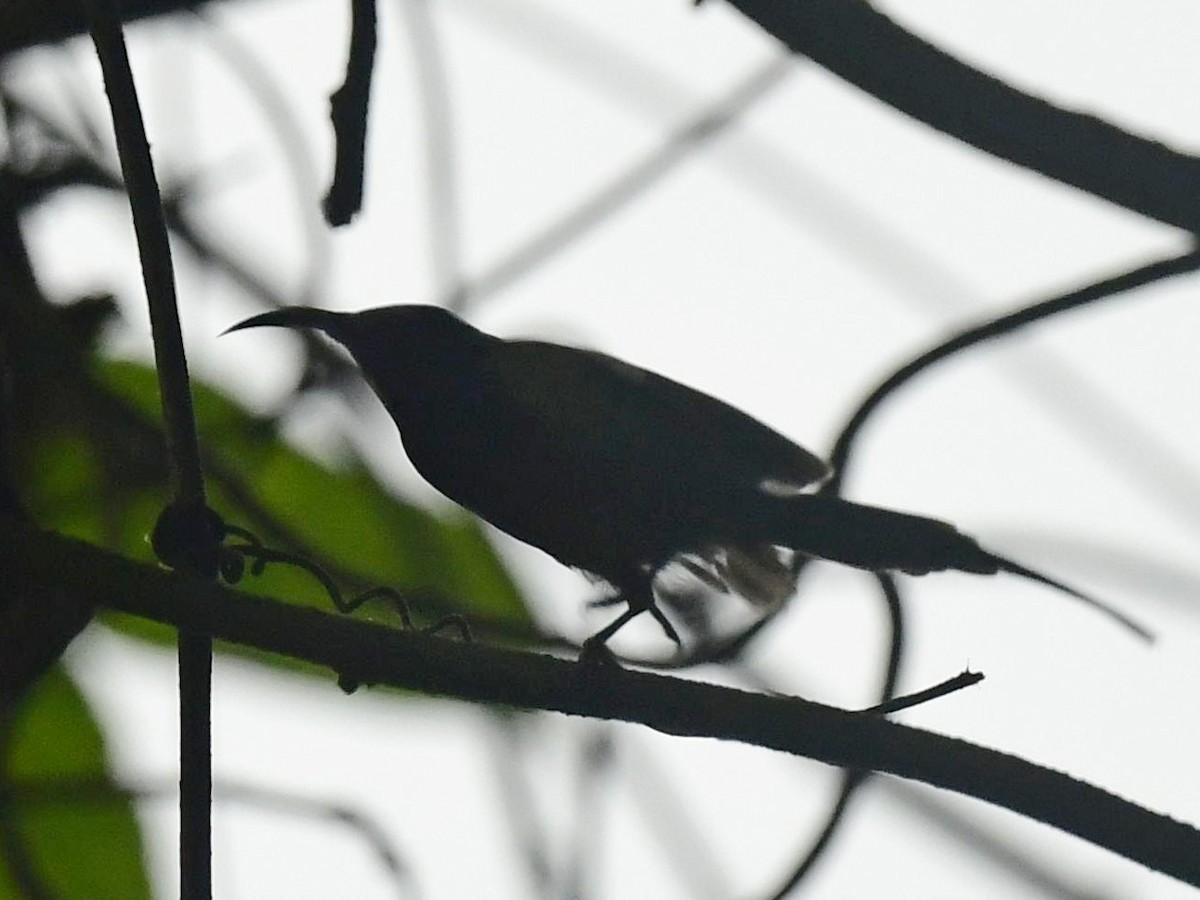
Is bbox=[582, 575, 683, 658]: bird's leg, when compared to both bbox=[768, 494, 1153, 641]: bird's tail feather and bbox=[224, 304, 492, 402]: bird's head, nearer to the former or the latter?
bbox=[768, 494, 1153, 641]: bird's tail feather

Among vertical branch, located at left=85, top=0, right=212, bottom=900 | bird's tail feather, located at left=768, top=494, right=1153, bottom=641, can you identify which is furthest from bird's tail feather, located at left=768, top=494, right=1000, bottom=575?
vertical branch, located at left=85, top=0, right=212, bottom=900

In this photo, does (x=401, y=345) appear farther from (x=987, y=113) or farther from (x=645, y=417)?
(x=987, y=113)

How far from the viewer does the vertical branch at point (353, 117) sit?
1798 mm

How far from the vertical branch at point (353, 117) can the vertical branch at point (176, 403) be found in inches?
9.7

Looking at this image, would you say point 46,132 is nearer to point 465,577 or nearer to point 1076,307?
point 465,577

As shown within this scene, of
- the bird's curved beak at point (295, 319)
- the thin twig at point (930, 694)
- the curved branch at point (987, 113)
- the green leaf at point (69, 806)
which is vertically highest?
the curved branch at point (987, 113)

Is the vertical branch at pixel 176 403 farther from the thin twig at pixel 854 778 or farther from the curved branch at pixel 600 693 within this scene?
the thin twig at pixel 854 778

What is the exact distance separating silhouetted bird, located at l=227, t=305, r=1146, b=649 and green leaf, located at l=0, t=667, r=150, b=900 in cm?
43

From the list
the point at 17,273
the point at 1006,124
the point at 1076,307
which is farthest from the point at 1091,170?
the point at 17,273

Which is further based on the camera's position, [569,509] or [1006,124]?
[569,509]

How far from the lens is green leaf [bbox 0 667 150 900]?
6.76 feet

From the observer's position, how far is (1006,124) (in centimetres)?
159

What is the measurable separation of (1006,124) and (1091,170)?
0.08 meters

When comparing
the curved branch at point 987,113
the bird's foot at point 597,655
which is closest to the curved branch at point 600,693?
the bird's foot at point 597,655
